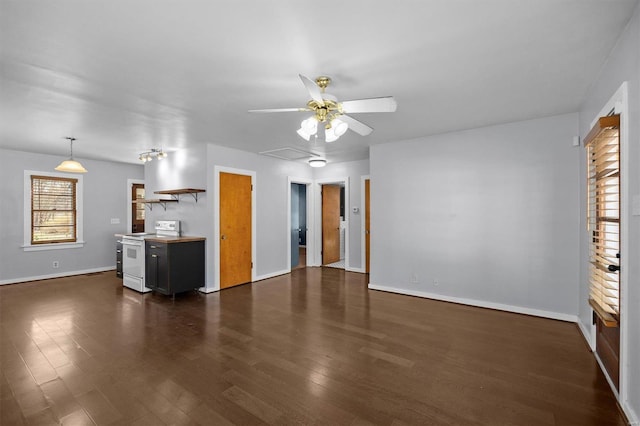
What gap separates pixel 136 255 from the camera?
207 inches

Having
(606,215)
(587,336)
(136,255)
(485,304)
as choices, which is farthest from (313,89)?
(136,255)

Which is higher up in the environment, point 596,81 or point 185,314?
point 596,81

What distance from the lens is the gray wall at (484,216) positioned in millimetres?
3699

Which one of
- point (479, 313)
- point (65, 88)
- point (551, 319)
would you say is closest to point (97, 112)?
point (65, 88)

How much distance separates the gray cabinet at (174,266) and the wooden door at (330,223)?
→ 3177 mm

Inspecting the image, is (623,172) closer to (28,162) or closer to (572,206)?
(572,206)

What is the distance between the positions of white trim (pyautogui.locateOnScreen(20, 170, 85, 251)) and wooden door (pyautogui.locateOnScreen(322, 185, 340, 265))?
17.3ft

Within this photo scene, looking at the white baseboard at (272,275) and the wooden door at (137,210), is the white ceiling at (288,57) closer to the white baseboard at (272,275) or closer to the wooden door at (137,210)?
the white baseboard at (272,275)

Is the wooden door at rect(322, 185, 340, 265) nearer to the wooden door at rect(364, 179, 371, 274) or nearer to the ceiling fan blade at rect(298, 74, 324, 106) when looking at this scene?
the wooden door at rect(364, 179, 371, 274)

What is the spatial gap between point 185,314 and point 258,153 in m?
3.12

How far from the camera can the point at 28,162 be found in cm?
584

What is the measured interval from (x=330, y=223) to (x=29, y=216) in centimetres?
608

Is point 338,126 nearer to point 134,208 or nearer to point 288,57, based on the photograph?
point 288,57

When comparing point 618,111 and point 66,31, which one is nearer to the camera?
point 66,31
